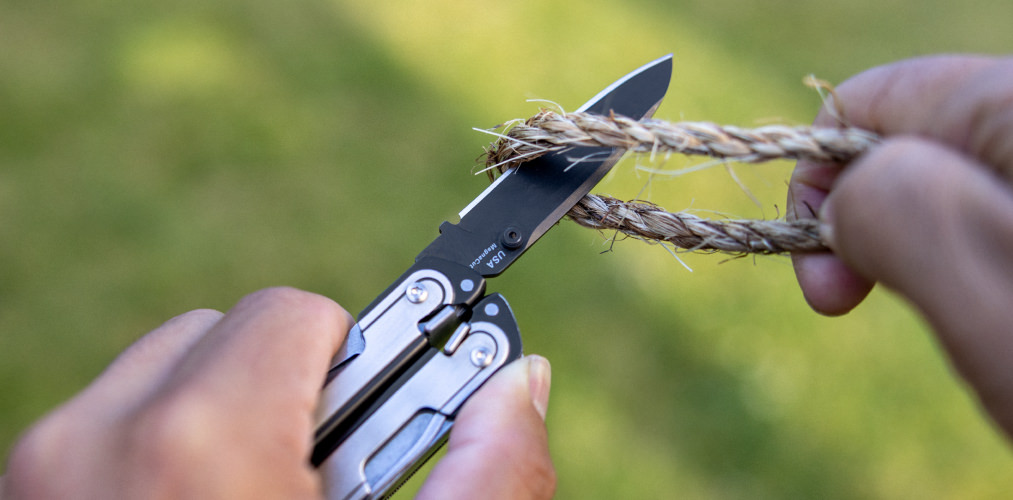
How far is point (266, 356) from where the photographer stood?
2.34 feet

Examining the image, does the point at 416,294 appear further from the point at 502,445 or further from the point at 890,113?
the point at 890,113

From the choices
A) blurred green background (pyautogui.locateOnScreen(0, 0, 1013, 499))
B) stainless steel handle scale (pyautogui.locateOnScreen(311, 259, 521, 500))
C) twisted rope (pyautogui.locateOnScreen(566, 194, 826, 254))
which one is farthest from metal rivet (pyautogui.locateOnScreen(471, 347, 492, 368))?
blurred green background (pyautogui.locateOnScreen(0, 0, 1013, 499))

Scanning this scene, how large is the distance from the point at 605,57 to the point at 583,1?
27 cm

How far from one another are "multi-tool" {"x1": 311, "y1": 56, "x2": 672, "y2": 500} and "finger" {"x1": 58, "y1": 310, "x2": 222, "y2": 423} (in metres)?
0.18

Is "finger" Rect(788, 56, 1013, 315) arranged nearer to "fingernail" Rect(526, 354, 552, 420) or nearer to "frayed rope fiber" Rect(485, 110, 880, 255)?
"frayed rope fiber" Rect(485, 110, 880, 255)

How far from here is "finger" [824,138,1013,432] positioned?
564mm

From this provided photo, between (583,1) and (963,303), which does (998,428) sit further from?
(583,1)

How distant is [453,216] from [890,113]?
1.35 m

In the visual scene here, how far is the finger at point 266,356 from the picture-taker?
26.8 inches

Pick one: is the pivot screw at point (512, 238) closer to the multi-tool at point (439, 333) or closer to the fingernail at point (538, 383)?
the multi-tool at point (439, 333)

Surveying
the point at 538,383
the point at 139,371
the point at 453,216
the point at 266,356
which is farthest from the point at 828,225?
the point at 453,216

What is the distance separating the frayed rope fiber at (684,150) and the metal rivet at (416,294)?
0.20m

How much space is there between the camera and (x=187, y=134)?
2.04 metres

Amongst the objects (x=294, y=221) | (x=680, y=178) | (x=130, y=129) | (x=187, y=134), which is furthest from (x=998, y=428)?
(x=130, y=129)
